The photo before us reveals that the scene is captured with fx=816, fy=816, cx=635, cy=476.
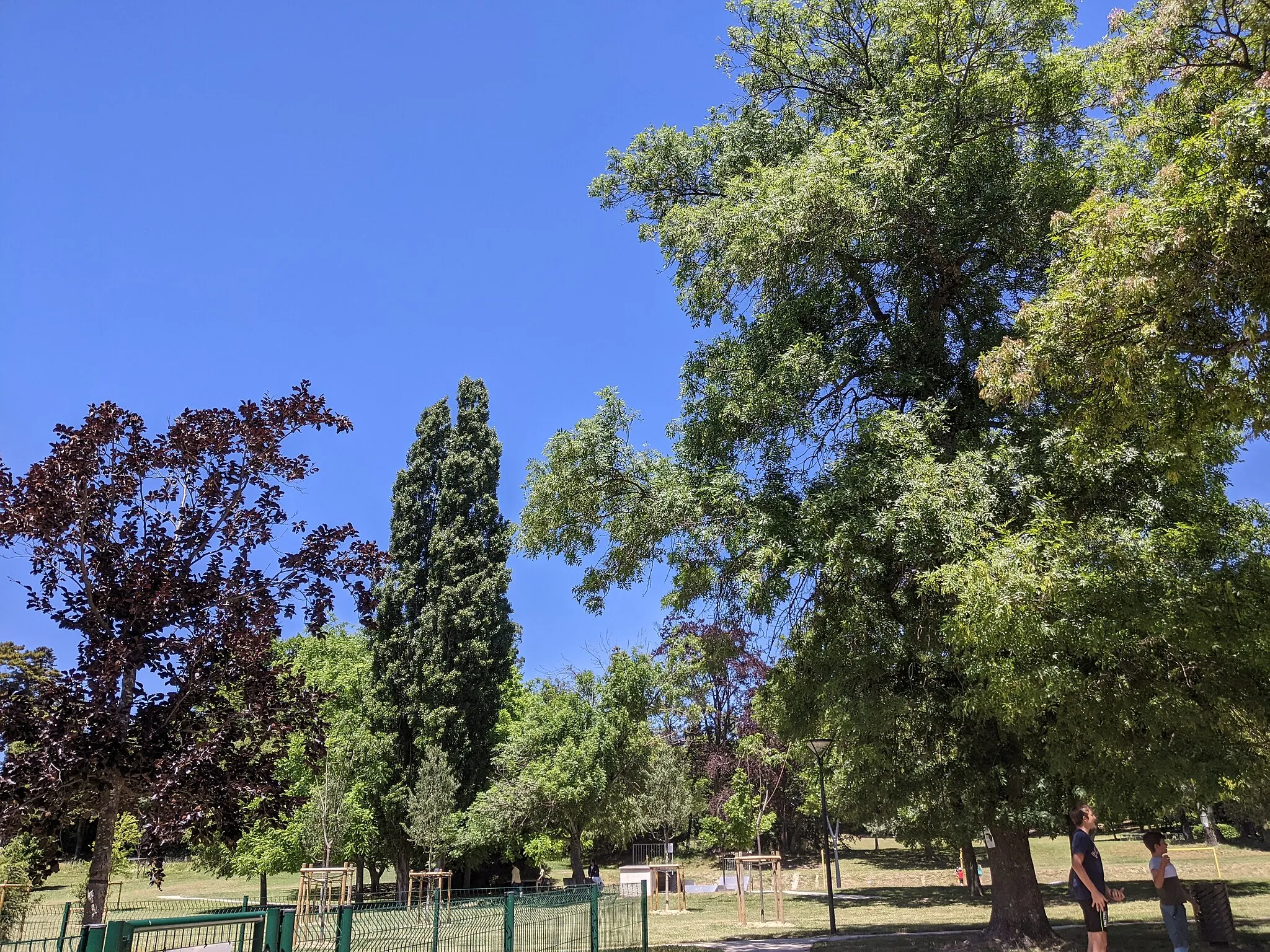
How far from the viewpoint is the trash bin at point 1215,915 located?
12672mm

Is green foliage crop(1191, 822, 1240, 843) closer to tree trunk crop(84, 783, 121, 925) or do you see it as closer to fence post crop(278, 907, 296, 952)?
fence post crop(278, 907, 296, 952)

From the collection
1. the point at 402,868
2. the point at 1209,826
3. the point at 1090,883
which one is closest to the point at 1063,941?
the point at 1090,883

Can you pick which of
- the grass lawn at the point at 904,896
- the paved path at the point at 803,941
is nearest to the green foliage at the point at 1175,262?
the grass lawn at the point at 904,896

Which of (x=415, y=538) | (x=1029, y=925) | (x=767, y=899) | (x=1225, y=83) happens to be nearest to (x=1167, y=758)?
(x=1029, y=925)

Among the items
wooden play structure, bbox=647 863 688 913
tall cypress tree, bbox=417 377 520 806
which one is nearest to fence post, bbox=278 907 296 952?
wooden play structure, bbox=647 863 688 913

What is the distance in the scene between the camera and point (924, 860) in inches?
1591

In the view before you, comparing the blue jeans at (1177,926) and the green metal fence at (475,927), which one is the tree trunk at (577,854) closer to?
the green metal fence at (475,927)

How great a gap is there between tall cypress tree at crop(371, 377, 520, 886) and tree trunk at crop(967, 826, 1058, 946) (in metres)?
22.0

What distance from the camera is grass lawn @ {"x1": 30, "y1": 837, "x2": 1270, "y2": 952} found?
1612cm

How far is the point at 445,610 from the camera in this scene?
109 ft

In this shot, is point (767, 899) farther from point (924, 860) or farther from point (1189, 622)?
point (1189, 622)

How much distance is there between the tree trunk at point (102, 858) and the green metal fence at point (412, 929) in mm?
613

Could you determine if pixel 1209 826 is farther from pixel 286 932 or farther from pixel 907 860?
pixel 286 932

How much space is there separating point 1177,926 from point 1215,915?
4.15 m
